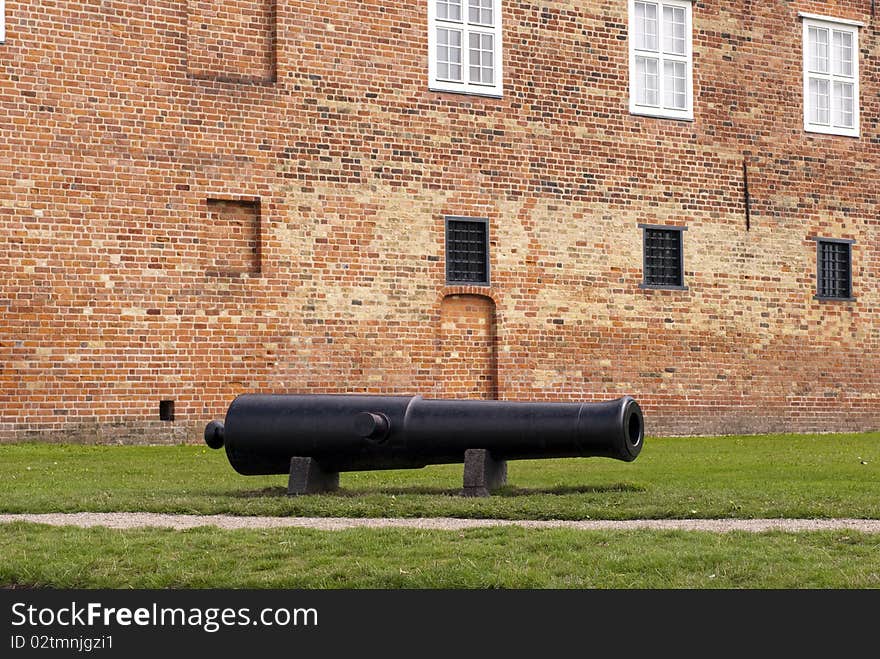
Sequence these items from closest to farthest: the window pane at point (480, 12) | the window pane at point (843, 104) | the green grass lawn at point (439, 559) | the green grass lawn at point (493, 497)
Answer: the green grass lawn at point (439, 559), the green grass lawn at point (493, 497), the window pane at point (480, 12), the window pane at point (843, 104)

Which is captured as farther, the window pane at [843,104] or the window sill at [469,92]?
the window pane at [843,104]

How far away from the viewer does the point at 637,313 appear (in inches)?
1109

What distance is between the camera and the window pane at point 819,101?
31.0 metres

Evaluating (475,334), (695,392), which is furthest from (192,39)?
(695,392)

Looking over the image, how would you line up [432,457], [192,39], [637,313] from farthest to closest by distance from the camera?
[637,313]
[192,39]
[432,457]

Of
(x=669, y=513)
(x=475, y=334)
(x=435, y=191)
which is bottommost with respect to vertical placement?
(x=669, y=513)

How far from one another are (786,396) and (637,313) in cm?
403

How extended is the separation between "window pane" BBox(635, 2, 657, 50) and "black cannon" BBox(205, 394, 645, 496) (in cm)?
1672

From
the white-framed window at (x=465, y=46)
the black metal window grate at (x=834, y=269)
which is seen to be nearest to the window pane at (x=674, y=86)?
the white-framed window at (x=465, y=46)

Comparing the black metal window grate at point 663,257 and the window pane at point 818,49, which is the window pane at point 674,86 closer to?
the black metal window grate at point 663,257

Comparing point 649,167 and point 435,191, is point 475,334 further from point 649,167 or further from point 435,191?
point 649,167

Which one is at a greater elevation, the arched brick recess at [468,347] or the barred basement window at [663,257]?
the barred basement window at [663,257]

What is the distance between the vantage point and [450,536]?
10.7m

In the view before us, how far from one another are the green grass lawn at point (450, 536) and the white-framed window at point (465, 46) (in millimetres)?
9405
